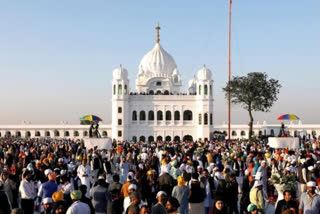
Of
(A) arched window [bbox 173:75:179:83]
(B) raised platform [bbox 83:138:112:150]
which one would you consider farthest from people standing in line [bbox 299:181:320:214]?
(A) arched window [bbox 173:75:179:83]

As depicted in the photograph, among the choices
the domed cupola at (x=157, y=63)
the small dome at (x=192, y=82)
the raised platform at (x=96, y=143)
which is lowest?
the raised platform at (x=96, y=143)

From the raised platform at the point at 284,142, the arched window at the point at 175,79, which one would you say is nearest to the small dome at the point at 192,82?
the arched window at the point at 175,79

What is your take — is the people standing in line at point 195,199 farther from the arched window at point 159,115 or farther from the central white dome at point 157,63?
the central white dome at point 157,63

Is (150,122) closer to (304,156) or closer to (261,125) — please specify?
(261,125)

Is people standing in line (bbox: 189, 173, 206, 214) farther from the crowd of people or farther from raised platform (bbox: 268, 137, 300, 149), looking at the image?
raised platform (bbox: 268, 137, 300, 149)

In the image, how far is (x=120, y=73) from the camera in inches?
2429

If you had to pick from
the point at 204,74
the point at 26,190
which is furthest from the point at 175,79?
the point at 26,190

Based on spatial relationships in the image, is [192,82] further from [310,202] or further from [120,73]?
[310,202]

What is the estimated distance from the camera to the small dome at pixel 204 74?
60938 mm

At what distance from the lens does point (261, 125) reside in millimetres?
70062

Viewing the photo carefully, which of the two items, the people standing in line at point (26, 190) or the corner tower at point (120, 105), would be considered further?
the corner tower at point (120, 105)

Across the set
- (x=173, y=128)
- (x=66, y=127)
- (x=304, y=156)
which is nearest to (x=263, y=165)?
(x=304, y=156)

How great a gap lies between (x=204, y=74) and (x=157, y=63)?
8980 millimetres

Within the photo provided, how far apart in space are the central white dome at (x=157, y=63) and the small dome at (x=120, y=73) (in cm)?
527
